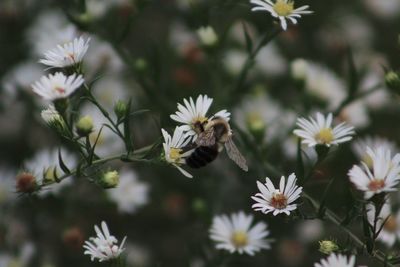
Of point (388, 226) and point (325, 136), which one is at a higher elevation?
point (325, 136)

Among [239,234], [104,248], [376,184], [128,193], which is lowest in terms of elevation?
[128,193]

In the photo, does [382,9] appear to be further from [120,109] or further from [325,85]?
[120,109]

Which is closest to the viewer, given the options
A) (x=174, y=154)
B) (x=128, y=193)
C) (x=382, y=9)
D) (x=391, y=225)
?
(x=174, y=154)

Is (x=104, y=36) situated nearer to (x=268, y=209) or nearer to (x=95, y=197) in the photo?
(x=95, y=197)

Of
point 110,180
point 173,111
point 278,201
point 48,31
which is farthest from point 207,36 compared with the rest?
point 48,31

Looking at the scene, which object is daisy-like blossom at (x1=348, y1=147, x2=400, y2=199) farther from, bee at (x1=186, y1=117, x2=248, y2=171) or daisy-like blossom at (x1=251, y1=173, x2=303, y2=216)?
bee at (x1=186, y1=117, x2=248, y2=171)

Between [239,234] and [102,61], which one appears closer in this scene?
[239,234]

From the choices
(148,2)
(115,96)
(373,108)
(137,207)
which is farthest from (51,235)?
(373,108)
